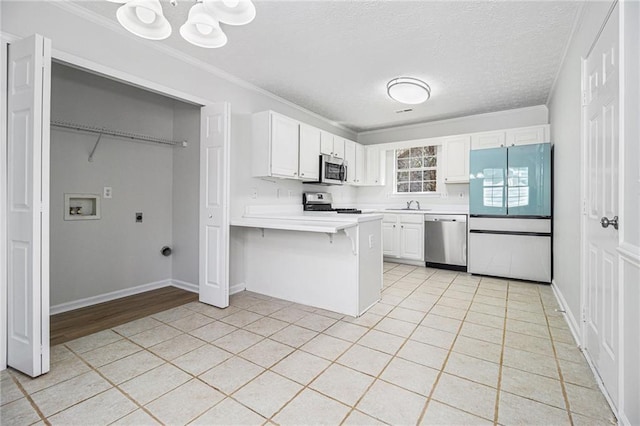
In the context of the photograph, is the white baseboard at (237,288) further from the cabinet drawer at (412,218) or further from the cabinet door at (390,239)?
the cabinet drawer at (412,218)

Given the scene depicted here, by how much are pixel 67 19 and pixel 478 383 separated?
3.85m

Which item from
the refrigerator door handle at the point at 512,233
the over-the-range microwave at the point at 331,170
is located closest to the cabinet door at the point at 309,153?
the over-the-range microwave at the point at 331,170

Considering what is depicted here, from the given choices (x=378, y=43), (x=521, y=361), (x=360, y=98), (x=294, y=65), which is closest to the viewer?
(x=521, y=361)

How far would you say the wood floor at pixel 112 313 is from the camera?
2.58 meters

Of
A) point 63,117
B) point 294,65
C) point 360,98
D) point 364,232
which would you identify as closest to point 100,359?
point 364,232

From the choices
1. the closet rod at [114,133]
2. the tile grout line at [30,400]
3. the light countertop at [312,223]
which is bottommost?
the tile grout line at [30,400]

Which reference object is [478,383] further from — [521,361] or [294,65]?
[294,65]

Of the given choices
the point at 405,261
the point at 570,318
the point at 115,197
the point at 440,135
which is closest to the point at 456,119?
the point at 440,135

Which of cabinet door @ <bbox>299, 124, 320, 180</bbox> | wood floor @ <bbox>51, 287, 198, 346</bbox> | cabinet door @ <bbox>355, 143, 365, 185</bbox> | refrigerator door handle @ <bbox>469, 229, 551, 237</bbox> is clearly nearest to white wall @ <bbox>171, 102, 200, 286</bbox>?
wood floor @ <bbox>51, 287, 198, 346</bbox>

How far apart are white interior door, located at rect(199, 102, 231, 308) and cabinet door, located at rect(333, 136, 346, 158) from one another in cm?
214

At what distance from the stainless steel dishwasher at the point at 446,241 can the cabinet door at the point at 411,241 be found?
0.08m

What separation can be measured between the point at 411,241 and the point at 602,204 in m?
3.34

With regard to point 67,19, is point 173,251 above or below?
below

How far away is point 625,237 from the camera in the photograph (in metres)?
1.39
